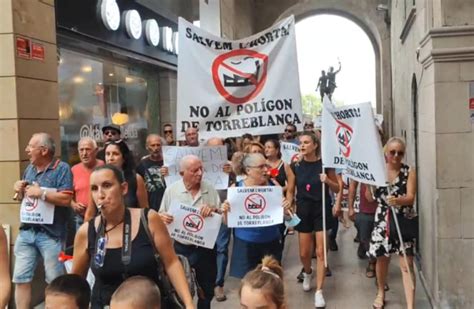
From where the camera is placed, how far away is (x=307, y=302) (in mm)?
6848

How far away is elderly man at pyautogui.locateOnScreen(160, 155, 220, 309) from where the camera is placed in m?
5.24

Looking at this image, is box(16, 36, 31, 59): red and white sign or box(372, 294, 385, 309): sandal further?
box(16, 36, 31, 59): red and white sign

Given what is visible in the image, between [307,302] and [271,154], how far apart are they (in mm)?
2255

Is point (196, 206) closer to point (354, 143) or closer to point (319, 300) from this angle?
point (354, 143)

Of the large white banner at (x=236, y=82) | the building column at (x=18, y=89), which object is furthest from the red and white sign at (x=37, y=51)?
the large white banner at (x=236, y=82)

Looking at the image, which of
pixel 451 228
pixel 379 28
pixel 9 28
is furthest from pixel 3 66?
pixel 379 28

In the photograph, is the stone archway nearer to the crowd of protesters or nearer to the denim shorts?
the crowd of protesters

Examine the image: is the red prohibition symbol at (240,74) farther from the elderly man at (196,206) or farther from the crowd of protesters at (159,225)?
the elderly man at (196,206)

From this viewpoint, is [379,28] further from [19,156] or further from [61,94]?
[19,156]

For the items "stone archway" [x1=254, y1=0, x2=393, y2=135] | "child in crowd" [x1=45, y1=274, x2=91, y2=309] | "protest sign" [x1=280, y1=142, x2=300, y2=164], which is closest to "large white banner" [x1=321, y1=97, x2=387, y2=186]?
"protest sign" [x1=280, y1=142, x2=300, y2=164]

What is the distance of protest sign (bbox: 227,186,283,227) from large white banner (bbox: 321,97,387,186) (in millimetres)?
985

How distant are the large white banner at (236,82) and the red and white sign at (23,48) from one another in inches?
75.9

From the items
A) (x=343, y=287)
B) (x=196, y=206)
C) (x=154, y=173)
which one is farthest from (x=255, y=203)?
(x=343, y=287)

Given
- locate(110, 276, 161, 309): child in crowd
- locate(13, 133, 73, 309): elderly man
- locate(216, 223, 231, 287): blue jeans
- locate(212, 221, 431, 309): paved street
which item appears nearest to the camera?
locate(110, 276, 161, 309): child in crowd
